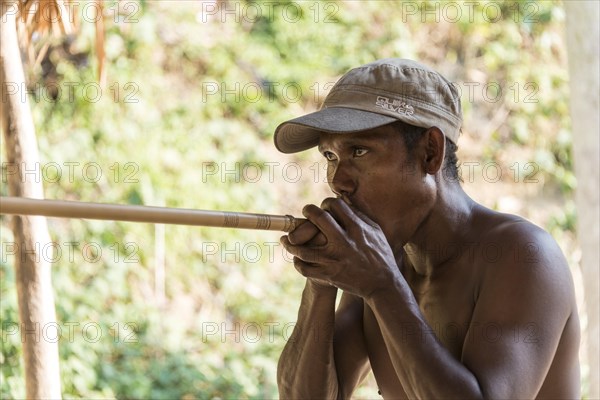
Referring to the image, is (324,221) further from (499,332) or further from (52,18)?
(52,18)

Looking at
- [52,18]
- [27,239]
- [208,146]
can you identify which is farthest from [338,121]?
[208,146]

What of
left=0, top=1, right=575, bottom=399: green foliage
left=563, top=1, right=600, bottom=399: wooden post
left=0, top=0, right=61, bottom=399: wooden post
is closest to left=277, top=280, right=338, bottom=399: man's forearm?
left=0, top=0, right=61, bottom=399: wooden post

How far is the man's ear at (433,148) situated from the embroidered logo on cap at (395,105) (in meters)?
0.08

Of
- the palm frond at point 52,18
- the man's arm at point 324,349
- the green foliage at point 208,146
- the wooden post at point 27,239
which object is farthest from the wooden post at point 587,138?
the green foliage at point 208,146

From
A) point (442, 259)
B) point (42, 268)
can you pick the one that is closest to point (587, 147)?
point (442, 259)

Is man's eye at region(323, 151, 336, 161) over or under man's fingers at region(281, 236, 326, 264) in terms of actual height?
over

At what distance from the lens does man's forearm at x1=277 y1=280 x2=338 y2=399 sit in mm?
2309

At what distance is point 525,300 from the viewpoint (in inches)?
75.9

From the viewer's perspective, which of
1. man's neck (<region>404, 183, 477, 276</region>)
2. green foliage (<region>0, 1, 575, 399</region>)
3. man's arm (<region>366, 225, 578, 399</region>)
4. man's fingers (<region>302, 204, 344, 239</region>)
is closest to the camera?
man's arm (<region>366, 225, 578, 399</region>)

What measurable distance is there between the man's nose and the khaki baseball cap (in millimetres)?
111

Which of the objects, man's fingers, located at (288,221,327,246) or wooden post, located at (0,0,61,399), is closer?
man's fingers, located at (288,221,327,246)

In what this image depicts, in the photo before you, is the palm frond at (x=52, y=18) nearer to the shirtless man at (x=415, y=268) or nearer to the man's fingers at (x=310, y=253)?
the shirtless man at (x=415, y=268)

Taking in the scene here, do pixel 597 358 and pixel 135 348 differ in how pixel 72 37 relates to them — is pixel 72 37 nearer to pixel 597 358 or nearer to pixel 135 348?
pixel 135 348

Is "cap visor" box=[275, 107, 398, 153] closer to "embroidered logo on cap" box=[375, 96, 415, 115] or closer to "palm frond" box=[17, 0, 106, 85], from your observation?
"embroidered logo on cap" box=[375, 96, 415, 115]
